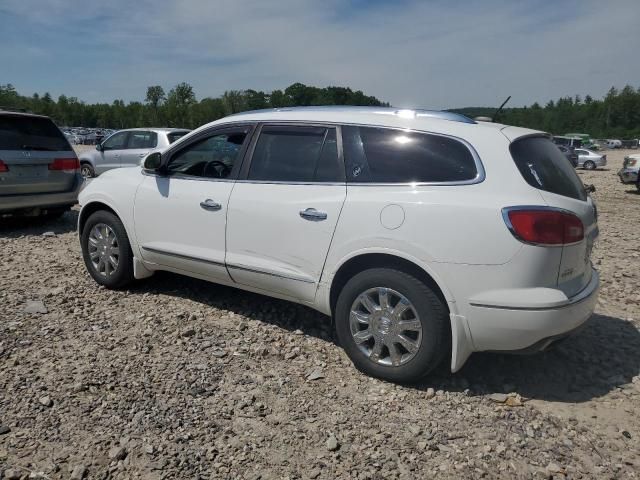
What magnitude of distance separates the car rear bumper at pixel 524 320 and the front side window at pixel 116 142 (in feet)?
42.0

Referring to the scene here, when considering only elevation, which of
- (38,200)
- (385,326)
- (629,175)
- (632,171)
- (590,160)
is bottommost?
(590,160)

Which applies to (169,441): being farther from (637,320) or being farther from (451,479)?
(637,320)

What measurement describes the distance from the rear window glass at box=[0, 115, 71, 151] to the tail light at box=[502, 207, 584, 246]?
708 cm

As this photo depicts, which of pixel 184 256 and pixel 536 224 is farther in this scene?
pixel 184 256

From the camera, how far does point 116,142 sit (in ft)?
46.8

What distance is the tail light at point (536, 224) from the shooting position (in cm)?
291

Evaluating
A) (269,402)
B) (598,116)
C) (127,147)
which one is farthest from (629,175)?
(598,116)

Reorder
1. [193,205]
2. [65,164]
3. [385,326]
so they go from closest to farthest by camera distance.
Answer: [385,326], [193,205], [65,164]

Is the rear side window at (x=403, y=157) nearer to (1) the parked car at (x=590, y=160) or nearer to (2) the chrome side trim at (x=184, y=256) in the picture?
(2) the chrome side trim at (x=184, y=256)

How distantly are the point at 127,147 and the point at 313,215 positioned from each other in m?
11.7

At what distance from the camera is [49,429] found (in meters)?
2.91

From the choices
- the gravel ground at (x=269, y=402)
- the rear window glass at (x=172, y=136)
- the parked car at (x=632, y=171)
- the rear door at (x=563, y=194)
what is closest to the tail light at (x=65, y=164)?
the gravel ground at (x=269, y=402)

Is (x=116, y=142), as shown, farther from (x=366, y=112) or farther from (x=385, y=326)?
(x=385, y=326)

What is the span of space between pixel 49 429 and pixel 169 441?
706 millimetres
